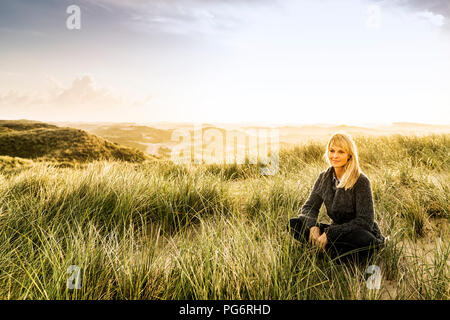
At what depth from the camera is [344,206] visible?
2.54 meters

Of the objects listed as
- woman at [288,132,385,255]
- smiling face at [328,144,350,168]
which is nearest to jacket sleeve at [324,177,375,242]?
woman at [288,132,385,255]

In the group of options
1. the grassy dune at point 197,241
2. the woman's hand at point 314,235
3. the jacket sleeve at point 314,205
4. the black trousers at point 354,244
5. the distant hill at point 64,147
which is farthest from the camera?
the distant hill at point 64,147

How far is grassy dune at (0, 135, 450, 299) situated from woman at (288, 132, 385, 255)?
14 cm

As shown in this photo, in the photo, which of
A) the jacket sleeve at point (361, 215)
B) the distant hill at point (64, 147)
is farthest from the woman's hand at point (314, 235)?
the distant hill at point (64, 147)

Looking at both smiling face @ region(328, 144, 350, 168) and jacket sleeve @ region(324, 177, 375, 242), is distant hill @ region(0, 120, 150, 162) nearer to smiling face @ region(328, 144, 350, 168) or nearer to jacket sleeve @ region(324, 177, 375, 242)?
smiling face @ region(328, 144, 350, 168)

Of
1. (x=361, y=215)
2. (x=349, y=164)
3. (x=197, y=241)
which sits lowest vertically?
(x=197, y=241)

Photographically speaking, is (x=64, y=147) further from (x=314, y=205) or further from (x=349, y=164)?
(x=349, y=164)

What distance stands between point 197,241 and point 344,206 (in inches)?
56.4

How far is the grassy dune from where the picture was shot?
1.97 meters

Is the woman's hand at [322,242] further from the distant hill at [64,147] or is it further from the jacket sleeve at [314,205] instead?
the distant hill at [64,147]

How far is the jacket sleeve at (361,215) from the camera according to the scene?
240cm

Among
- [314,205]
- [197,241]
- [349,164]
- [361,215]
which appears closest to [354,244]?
[361,215]

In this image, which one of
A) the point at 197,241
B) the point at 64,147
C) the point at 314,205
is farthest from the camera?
the point at 64,147
